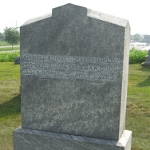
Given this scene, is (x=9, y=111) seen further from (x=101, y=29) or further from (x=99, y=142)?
(x=101, y=29)

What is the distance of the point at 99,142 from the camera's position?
10.3ft

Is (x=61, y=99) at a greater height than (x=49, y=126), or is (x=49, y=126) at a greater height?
(x=61, y=99)

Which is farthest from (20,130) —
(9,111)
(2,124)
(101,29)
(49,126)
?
(9,111)

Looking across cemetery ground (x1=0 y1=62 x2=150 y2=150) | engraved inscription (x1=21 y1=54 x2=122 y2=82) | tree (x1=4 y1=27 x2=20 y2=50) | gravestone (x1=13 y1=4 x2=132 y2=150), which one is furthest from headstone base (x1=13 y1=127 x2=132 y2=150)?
tree (x1=4 y1=27 x2=20 y2=50)

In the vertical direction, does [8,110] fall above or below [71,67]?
below

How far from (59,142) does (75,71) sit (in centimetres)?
93

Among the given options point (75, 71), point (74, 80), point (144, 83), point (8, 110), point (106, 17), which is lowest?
point (8, 110)

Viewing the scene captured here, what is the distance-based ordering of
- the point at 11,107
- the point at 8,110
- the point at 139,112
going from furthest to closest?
Result: the point at 11,107 < the point at 8,110 < the point at 139,112

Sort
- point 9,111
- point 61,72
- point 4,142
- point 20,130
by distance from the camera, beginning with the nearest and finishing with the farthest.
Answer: point 61,72
point 20,130
point 4,142
point 9,111

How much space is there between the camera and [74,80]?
3166 millimetres

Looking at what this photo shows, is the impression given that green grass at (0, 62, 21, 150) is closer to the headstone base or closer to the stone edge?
the headstone base

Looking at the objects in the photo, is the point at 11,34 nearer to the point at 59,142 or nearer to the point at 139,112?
the point at 139,112

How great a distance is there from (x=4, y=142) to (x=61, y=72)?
2042 mm

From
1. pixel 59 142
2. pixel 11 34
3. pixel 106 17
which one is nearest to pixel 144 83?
pixel 59 142
